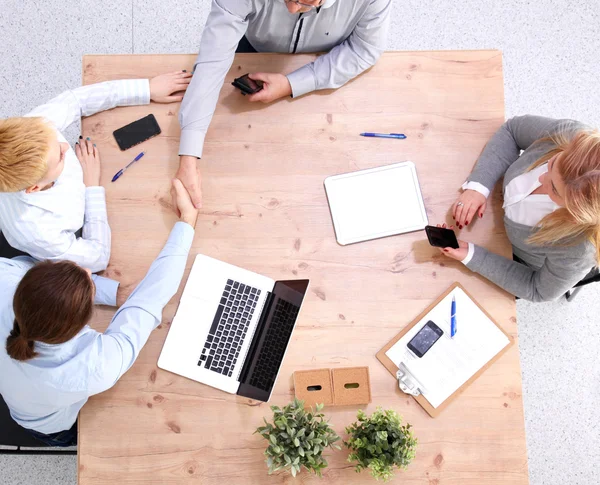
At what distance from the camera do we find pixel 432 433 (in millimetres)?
1308

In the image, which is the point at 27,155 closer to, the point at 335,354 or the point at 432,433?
the point at 335,354

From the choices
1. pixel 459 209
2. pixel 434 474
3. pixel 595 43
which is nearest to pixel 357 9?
pixel 459 209

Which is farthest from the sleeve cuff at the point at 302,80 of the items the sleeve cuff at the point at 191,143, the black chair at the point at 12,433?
the black chair at the point at 12,433

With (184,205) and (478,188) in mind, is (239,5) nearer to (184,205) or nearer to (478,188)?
(184,205)

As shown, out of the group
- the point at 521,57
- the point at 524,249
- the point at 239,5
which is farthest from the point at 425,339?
the point at 521,57

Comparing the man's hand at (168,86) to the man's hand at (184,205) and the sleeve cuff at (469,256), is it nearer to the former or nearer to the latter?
the man's hand at (184,205)

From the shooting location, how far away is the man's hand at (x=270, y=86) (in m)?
1.43

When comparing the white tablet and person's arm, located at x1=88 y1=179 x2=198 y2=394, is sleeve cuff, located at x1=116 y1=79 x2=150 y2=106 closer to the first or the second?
person's arm, located at x1=88 y1=179 x2=198 y2=394

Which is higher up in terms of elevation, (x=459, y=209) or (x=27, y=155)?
(x=27, y=155)

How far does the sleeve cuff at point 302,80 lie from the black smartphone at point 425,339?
746 millimetres

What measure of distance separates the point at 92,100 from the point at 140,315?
0.63m

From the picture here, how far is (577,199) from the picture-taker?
1.16m

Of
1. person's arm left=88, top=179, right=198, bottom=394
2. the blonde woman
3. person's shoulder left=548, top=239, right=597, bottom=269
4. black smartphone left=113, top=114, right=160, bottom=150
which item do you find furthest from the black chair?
person's shoulder left=548, top=239, right=597, bottom=269

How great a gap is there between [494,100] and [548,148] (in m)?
0.23
